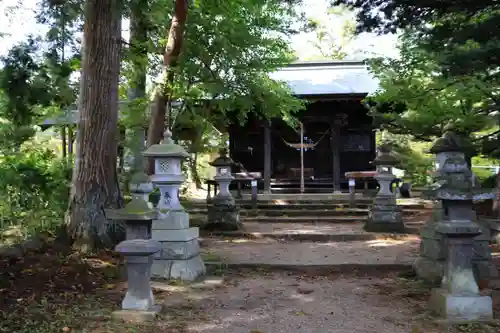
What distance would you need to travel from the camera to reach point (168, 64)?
349 inches

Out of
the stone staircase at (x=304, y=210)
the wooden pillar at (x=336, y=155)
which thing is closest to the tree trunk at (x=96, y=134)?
the stone staircase at (x=304, y=210)

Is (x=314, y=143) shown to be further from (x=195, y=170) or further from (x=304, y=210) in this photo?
(x=195, y=170)

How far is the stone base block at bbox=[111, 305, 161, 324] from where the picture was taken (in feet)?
14.3

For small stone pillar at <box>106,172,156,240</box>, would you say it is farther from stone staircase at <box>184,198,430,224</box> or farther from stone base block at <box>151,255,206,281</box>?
stone staircase at <box>184,198,430,224</box>

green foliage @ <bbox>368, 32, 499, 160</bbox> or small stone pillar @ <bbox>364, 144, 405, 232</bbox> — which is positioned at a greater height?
green foliage @ <bbox>368, 32, 499, 160</bbox>

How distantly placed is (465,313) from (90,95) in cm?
564

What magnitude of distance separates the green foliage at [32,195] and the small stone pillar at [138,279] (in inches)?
109

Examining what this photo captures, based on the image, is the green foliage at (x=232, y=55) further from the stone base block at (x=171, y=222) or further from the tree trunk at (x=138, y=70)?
the stone base block at (x=171, y=222)

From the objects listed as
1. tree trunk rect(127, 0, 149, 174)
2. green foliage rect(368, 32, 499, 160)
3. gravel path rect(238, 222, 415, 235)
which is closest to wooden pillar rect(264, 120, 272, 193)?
gravel path rect(238, 222, 415, 235)

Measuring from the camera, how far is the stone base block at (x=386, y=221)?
10492 mm

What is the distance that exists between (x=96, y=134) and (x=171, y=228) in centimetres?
185

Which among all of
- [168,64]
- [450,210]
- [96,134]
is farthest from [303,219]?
[450,210]

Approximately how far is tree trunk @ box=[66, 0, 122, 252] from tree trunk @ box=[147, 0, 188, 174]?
1775 millimetres

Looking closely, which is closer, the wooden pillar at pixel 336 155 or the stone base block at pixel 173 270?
the stone base block at pixel 173 270
